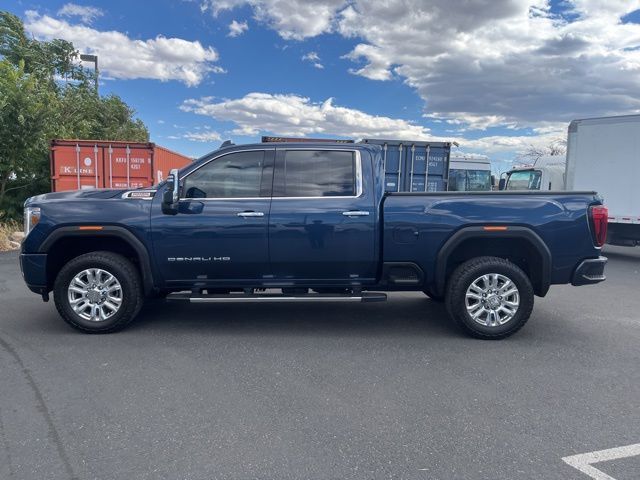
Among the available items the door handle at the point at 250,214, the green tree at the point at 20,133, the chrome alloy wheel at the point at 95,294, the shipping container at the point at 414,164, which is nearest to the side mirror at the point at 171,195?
the door handle at the point at 250,214

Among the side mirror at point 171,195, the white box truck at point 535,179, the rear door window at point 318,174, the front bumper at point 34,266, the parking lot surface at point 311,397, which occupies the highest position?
the white box truck at point 535,179

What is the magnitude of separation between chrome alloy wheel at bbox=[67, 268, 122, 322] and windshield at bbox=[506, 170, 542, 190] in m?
13.6

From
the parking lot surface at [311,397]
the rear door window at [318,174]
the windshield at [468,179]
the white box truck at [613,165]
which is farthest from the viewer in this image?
the windshield at [468,179]

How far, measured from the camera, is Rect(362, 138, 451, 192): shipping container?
14352 millimetres

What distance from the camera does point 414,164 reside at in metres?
14.6

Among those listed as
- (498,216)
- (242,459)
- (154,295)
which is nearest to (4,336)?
(154,295)

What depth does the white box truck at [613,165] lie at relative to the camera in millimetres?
11555

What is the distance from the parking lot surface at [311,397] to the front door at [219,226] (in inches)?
27.5

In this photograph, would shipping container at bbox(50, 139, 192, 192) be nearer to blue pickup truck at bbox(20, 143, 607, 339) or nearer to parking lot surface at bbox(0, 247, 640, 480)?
parking lot surface at bbox(0, 247, 640, 480)

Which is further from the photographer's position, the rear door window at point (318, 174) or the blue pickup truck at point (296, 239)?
the rear door window at point (318, 174)

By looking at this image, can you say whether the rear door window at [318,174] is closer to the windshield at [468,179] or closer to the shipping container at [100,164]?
the shipping container at [100,164]

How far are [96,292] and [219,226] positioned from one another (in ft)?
4.82

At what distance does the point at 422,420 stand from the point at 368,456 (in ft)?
2.09

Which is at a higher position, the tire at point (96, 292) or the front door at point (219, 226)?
the front door at point (219, 226)
